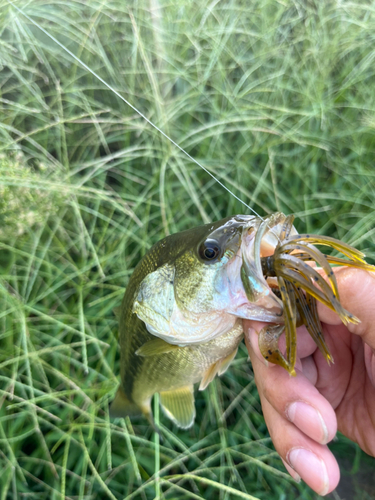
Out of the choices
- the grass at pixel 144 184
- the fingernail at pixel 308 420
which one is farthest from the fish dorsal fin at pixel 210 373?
the grass at pixel 144 184

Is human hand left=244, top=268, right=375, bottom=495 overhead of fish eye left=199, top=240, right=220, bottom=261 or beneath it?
beneath

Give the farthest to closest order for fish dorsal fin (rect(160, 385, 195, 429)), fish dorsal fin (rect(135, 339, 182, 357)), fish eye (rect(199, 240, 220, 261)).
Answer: fish dorsal fin (rect(160, 385, 195, 429))
fish dorsal fin (rect(135, 339, 182, 357))
fish eye (rect(199, 240, 220, 261))

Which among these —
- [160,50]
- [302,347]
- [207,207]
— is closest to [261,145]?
[207,207]

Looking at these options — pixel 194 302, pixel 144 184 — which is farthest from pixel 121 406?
pixel 144 184

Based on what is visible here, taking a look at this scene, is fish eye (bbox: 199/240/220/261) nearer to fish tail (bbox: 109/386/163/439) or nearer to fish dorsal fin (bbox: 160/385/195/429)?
fish dorsal fin (bbox: 160/385/195/429)

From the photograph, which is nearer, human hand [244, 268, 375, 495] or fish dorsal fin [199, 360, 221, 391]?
human hand [244, 268, 375, 495]

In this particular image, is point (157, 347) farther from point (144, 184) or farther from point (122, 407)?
point (144, 184)

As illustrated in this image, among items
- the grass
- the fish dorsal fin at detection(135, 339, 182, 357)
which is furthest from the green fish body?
the grass

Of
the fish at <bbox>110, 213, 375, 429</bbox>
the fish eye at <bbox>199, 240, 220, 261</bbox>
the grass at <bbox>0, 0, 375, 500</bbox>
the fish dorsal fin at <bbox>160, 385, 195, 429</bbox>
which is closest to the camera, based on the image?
the fish at <bbox>110, 213, 375, 429</bbox>
